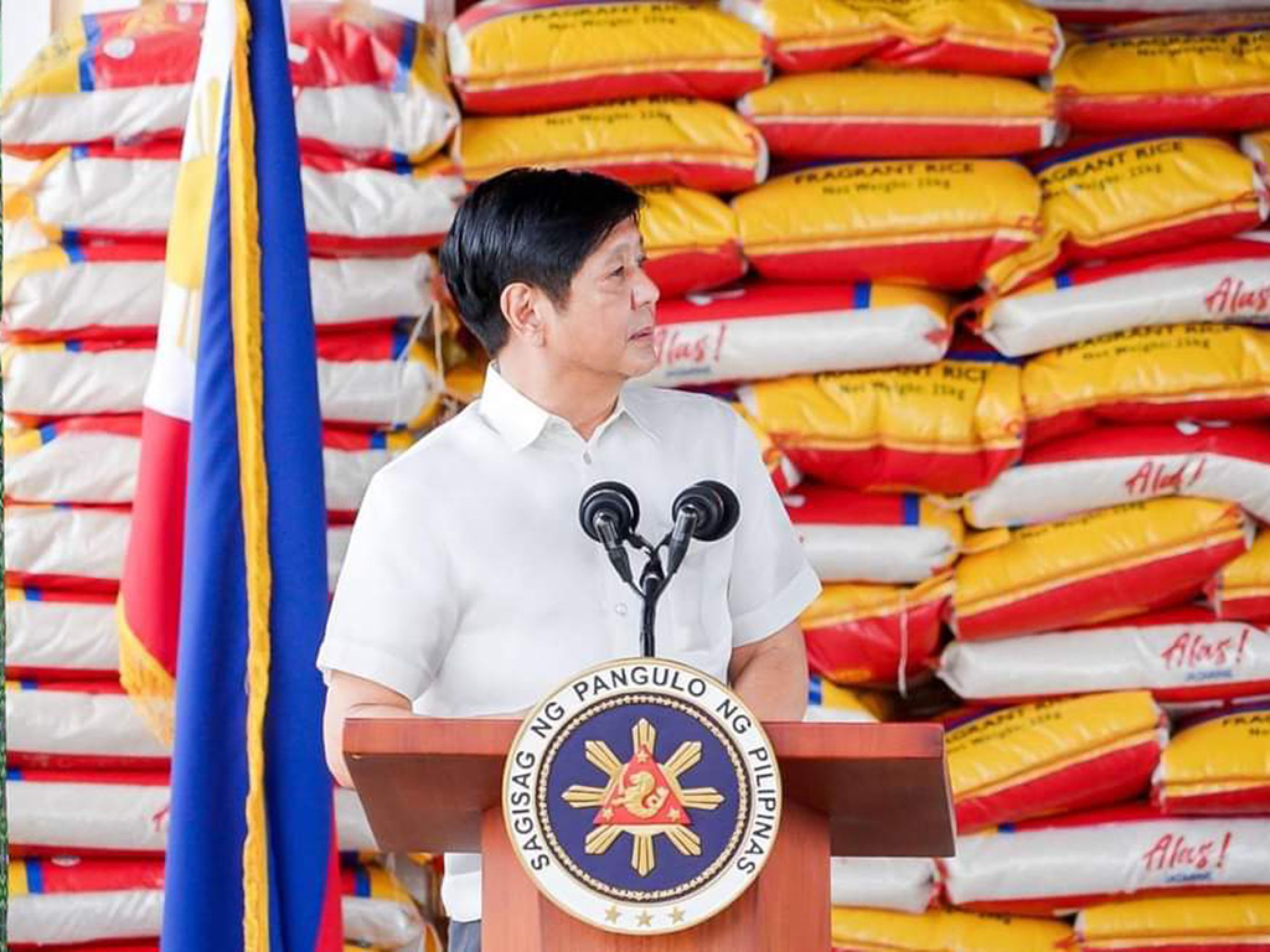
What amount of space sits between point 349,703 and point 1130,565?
1356 mm

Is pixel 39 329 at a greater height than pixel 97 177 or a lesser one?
lesser

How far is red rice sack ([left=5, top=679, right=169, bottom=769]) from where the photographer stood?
254 cm

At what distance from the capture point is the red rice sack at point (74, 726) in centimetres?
254

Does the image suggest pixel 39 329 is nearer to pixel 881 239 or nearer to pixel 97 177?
pixel 97 177

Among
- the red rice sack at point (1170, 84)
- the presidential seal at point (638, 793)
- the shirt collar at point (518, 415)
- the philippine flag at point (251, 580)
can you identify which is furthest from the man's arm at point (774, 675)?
the red rice sack at point (1170, 84)

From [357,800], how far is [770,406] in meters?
0.72

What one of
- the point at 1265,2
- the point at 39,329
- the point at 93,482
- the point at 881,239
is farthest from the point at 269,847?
the point at 1265,2

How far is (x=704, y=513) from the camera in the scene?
1322 millimetres

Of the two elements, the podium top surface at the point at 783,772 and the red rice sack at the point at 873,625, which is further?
the red rice sack at the point at 873,625

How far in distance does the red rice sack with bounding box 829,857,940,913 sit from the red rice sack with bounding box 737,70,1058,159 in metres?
0.92

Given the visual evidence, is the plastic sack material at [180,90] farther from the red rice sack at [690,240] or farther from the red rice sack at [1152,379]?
the red rice sack at [1152,379]

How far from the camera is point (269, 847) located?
7.20ft

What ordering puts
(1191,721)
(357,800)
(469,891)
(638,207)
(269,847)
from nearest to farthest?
(469,891) < (638,207) < (269,847) < (357,800) < (1191,721)

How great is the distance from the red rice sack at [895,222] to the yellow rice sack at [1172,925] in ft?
2.77
